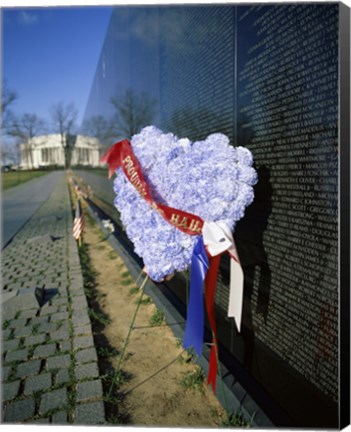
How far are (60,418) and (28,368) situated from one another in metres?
0.77

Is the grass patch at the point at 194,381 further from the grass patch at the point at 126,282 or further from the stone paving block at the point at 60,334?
the grass patch at the point at 126,282

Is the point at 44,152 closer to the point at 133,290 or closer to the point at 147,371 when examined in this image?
the point at 133,290

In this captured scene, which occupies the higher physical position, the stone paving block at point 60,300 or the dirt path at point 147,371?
the stone paving block at point 60,300

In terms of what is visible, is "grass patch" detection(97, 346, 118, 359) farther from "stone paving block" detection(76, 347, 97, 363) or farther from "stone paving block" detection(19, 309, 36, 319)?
"stone paving block" detection(19, 309, 36, 319)

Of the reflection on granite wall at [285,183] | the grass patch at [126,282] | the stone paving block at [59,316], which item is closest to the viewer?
the reflection on granite wall at [285,183]

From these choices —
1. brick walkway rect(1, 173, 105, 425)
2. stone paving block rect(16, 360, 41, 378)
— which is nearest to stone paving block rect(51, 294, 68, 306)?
brick walkway rect(1, 173, 105, 425)

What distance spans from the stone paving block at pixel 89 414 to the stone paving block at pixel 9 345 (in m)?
1.24

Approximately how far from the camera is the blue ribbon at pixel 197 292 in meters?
2.05

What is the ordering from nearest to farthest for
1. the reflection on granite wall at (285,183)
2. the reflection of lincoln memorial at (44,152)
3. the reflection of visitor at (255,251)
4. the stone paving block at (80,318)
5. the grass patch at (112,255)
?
1. the reflection on granite wall at (285,183)
2. the reflection of visitor at (255,251)
3. the stone paving block at (80,318)
4. the grass patch at (112,255)
5. the reflection of lincoln memorial at (44,152)

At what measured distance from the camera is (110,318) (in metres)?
4.21

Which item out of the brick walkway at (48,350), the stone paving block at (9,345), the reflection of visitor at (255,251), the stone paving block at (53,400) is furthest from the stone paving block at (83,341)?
the reflection of visitor at (255,251)

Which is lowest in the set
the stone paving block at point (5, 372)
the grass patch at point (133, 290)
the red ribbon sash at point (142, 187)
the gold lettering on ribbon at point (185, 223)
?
the grass patch at point (133, 290)

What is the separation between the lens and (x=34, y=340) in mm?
3424

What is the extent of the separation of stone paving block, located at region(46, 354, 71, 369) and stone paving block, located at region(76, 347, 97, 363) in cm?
9
